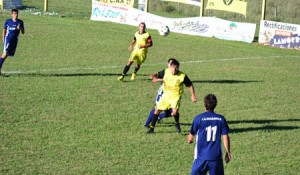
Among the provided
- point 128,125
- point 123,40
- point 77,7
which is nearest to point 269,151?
point 128,125

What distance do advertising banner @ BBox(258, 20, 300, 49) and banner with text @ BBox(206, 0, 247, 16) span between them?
2.65 m

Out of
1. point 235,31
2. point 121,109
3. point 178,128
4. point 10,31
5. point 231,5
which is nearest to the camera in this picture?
point 178,128

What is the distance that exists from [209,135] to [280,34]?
25.2 metres

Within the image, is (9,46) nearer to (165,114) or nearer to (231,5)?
(165,114)

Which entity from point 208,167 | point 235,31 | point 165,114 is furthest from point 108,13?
point 208,167

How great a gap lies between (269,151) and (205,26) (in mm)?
23766

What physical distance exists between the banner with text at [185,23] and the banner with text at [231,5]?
1.55m

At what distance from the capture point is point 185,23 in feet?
121

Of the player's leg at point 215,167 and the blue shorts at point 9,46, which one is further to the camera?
the blue shorts at point 9,46

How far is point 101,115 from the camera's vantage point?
15695mm

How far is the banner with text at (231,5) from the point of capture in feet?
120

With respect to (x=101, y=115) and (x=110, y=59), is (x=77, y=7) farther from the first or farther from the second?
(x=101, y=115)

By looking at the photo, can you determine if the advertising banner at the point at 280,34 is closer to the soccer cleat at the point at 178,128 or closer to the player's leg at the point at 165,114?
the player's leg at the point at 165,114

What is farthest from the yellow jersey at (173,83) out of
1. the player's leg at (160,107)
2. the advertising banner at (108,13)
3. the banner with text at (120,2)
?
the advertising banner at (108,13)
